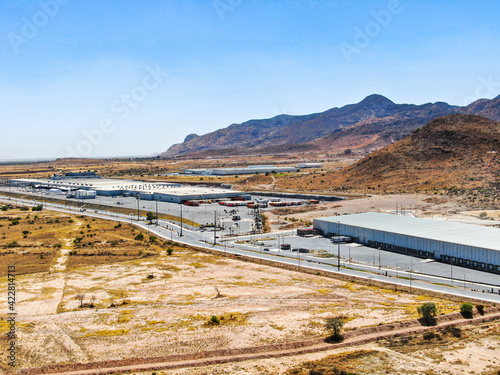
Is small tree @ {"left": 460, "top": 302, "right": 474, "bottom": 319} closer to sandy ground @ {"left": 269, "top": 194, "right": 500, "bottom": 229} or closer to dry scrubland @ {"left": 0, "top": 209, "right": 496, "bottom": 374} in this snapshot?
dry scrubland @ {"left": 0, "top": 209, "right": 496, "bottom": 374}

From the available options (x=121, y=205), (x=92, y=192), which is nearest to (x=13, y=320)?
(x=121, y=205)

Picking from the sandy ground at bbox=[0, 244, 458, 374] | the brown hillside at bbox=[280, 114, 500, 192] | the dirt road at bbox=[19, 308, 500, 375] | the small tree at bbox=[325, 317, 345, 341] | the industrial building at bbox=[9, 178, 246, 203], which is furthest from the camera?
the brown hillside at bbox=[280, 114, 500, 192]

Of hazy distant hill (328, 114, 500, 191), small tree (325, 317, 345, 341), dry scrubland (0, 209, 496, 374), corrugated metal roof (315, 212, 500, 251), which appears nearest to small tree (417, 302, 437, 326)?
dry scrubland (0, 209, 496, 374)

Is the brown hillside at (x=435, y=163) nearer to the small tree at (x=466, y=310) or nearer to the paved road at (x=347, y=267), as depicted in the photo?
the paved road at (x=347, y=267)

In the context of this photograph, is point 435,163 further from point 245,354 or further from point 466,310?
point 245,354

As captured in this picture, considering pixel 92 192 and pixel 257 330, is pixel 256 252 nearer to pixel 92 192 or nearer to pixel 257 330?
pixel 257 330

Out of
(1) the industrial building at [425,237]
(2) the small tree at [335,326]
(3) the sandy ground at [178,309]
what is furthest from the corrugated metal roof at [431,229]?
(2) the small tree at [335,326]
